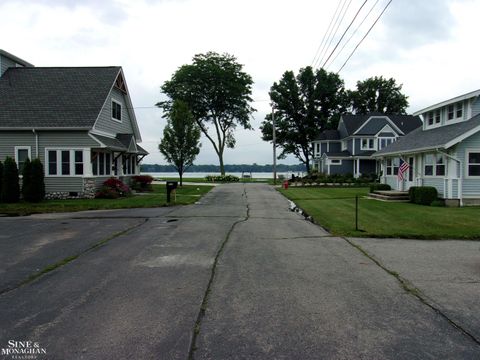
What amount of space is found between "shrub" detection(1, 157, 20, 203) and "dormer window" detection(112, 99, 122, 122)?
710 centimetres

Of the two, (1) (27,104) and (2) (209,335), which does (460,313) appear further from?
(1) (27,104)

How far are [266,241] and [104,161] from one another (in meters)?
15.9

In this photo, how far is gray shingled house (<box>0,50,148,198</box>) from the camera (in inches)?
793

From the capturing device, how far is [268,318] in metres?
4.34

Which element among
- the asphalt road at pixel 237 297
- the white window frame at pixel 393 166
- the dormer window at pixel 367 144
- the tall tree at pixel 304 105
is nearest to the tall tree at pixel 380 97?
the tall tree at pixel 304 105

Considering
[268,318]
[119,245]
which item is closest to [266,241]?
[119,245]

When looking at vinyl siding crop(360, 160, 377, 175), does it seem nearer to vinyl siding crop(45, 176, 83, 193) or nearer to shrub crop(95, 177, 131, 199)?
shrub crop(95, 177, 131, 199)

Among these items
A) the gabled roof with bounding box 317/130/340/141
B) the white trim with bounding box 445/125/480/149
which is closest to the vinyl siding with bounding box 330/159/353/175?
the gabled roof with bounding box 317/130/340/141

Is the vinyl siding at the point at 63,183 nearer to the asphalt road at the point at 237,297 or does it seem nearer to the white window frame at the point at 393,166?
the asphalt road at the point at 237,297

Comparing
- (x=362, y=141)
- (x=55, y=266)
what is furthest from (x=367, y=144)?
(x=55, y=266)

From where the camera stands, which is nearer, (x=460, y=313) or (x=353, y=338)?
(x=353, y=338)

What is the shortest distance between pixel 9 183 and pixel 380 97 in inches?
2268

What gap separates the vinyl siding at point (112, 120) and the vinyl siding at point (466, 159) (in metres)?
19.2

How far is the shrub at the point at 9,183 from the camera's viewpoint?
1803cm
